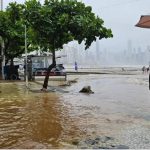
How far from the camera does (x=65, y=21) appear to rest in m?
24.1

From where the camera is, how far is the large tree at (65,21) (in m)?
24.3

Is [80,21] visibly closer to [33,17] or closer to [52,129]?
[33,17]

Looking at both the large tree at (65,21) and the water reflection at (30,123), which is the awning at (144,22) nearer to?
the water reflection at (30,123)

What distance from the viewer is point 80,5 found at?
81.4ft

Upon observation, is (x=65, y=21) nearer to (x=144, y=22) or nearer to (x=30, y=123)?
(x=144, y=22)

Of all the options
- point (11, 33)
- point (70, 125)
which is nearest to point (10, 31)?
point (11, 33)

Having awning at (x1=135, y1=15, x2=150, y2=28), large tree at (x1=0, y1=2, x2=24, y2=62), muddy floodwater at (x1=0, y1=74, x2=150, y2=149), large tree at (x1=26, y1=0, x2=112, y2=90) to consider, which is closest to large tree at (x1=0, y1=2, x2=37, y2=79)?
large tree at (x1=0, y1=2, x2=24, y2=62)

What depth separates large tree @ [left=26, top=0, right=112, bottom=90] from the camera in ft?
79.6

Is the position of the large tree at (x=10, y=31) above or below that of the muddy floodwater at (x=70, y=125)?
above

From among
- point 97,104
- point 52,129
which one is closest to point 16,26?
point 97,104

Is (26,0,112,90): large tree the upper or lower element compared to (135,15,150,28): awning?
upper

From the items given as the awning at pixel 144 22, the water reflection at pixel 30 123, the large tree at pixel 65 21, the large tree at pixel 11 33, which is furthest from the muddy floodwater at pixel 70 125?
the large tree at pixel 11 33

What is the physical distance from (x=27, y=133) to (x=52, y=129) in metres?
0.93

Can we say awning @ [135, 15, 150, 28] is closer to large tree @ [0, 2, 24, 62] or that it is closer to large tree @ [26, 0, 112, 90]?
large tree @ [26, 0, 112, 90]
